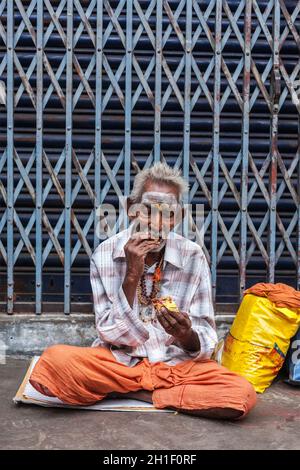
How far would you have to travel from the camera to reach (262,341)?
A: 4.16 metres

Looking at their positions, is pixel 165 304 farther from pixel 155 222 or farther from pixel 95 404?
pixel 95 404

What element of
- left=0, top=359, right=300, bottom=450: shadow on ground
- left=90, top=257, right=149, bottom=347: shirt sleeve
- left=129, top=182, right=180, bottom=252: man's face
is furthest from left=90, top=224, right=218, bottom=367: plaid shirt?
left=0, top=359, right=300, bottom=450: shadow on ground

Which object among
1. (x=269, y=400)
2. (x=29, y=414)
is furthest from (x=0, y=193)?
(x=269, y=400)

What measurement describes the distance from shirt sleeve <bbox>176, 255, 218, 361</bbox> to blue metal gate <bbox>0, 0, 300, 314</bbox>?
0.84 metres

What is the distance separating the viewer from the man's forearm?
358 centimetres

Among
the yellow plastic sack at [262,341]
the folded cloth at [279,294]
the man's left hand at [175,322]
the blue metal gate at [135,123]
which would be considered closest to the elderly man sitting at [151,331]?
the man's left hand at [175,322]

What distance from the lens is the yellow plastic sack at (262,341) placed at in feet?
13.6

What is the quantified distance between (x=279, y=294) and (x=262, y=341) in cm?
33

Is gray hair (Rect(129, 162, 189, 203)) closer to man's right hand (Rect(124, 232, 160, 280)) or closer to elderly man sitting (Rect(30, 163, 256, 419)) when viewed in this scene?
elderly man sitting (Rect(30, 163, 256, 419))

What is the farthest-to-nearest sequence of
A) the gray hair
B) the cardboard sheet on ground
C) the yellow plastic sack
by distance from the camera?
the yellow plastic sack
the gray hair
the cardboard sheet on ground

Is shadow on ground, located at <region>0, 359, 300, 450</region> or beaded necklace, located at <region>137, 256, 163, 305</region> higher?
beaded necklace, located at <region>137, 256, 163, 305</region>

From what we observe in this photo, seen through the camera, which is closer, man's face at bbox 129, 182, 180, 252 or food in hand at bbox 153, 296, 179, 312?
food in hand at bbox 153, 296, 179, 312

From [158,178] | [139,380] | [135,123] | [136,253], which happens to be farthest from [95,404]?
[135,123]

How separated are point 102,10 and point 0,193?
148 centimetres
